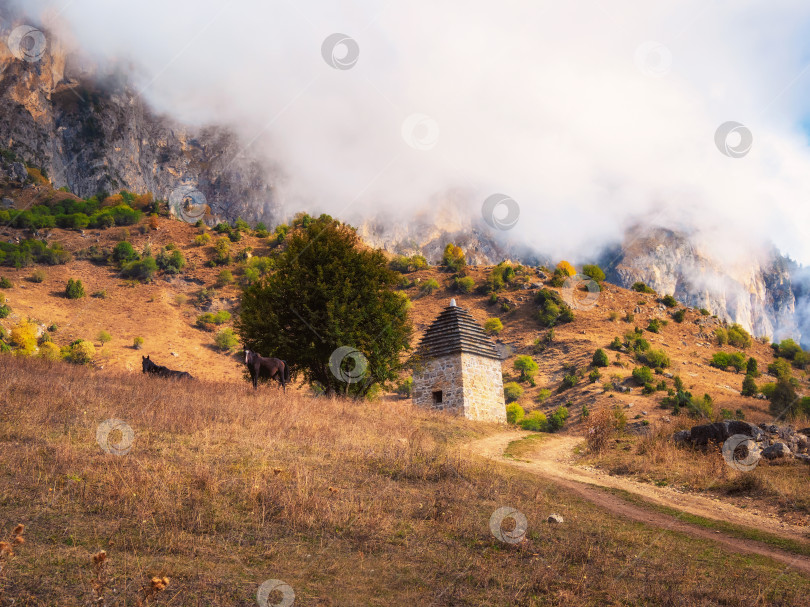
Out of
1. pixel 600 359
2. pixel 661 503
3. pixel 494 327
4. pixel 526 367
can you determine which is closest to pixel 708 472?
pixel 661 503

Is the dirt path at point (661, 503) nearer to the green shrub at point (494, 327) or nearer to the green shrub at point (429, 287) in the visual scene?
the green shrub at point (494, 327)

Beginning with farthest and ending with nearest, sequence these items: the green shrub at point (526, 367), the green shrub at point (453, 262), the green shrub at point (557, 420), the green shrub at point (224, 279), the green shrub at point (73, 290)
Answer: the green shrub at point (453, 262)
the green shrub at point (224, 279)
the green shrub at point (73, 290)
the green shrub at point (526, 367)
the green shrub at point (557, 420)

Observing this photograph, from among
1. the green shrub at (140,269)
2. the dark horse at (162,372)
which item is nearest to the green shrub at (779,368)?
the dark horse at (162,372)

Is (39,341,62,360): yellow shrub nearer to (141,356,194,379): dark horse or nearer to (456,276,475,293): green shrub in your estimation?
(141,356,194,379): dark horse

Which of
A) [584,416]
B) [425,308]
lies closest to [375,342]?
[584,416]

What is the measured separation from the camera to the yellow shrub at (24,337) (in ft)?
134

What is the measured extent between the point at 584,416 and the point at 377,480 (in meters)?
30.6

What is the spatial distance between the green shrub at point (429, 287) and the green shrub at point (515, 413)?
2631 cm

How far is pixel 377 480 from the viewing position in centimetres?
997

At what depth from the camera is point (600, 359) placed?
48.0 m

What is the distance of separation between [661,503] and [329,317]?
13420 millimetres

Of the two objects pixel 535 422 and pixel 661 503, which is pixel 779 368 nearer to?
pixel 535 422

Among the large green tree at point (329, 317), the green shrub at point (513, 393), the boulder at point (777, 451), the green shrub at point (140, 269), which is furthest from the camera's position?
the green shrub at point (140, 269)

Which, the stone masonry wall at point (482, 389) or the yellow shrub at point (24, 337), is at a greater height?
the yellow shrub at point (24, 337)
